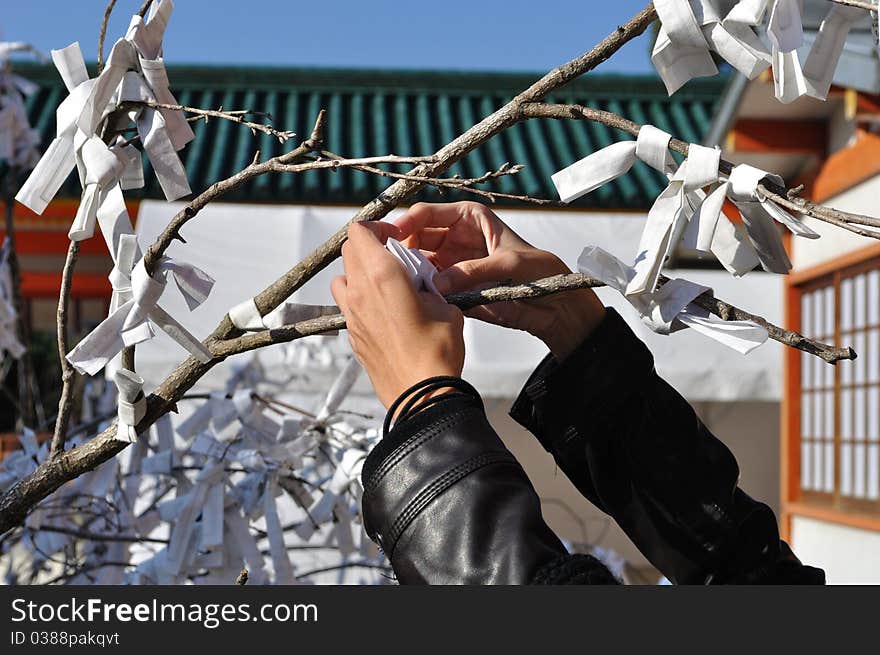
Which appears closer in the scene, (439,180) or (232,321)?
(439,180)

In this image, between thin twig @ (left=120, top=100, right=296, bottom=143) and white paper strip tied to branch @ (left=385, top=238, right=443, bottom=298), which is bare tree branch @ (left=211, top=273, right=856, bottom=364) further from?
thin twig @ (left=120, top=100, right=296, bottom=143)

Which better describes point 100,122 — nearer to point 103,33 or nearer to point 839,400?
Result: point 103,33

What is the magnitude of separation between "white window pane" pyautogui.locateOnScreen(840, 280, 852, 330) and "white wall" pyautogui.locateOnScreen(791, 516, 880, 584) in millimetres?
846

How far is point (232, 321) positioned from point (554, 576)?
1.15ft

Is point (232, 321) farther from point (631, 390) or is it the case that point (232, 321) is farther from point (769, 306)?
point (769, 306)

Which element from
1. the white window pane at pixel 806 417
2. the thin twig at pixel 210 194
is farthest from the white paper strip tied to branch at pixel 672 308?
the white window pane at pixel 806 417

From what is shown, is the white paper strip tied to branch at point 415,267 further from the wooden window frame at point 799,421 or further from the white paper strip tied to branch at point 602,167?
the wooden window frame at point 799,421

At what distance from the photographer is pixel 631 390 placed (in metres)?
0.93

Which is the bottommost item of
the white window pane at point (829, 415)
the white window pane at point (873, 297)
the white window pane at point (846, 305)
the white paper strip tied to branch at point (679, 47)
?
the white window pane at point (829, 415)

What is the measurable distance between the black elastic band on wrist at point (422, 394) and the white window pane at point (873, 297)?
3.53m

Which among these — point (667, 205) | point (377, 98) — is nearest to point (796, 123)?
point (377, 98)

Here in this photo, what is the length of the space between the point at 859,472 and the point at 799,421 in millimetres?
661

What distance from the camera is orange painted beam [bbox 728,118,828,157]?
4.03 meters

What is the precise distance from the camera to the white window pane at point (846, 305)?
13.2 ft
